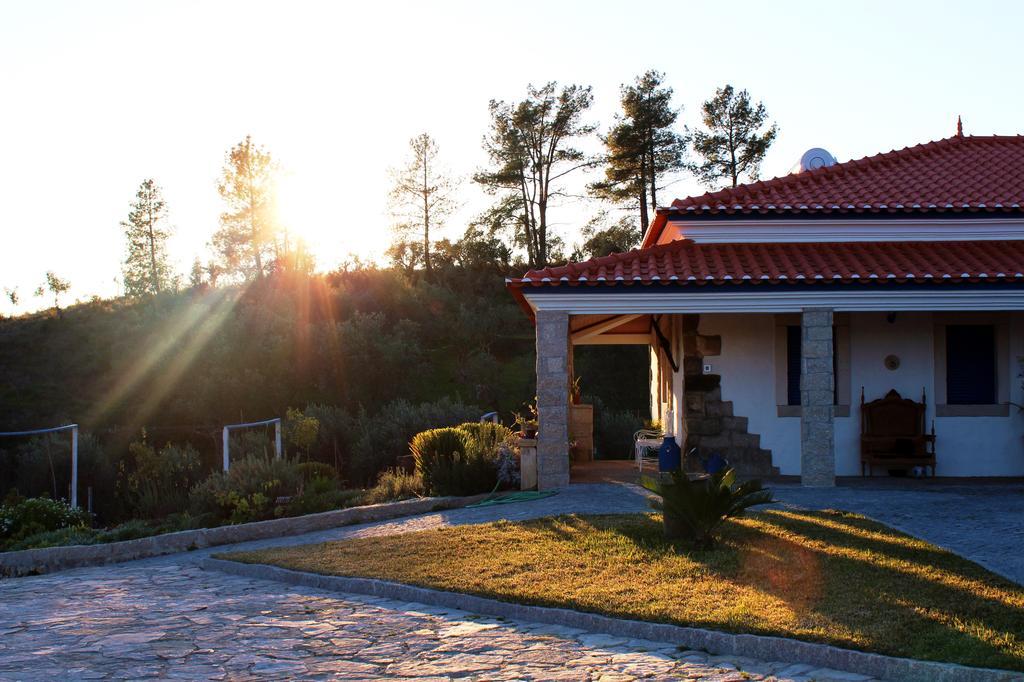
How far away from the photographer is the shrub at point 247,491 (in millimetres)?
13508

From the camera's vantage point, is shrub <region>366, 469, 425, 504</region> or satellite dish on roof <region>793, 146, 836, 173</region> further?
satellite dish on roof <region>793, 146, 836, 173</region>

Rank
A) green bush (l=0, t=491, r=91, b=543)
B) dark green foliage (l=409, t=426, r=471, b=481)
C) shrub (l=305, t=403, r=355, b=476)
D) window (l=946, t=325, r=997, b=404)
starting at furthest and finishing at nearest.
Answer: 1. shrub (l=305, t=403, r=355, b=476)
2. window (l=946, t=325, r=997, b=404)
3. dark green foliage (l=409, t=426, r=471, b=481)
4. green bush (l=0, t=491, r=91, b=543)

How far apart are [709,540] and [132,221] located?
184ft

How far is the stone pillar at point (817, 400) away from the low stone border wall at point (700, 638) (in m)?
7.31

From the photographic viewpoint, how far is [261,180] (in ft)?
150

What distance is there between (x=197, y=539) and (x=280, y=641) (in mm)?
5600

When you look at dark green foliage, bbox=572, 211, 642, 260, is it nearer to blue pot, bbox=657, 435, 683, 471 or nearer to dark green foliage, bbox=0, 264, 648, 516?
dark green foliage, bbox=0, 264, 648, 516

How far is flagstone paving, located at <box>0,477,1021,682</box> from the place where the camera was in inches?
245

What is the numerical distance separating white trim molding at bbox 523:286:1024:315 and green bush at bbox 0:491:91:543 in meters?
→ 7.20

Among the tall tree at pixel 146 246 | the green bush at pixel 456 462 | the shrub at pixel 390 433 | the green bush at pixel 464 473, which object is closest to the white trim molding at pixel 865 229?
the green bush at pixel 456 462

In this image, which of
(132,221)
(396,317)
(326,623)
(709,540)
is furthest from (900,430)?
(132,221)

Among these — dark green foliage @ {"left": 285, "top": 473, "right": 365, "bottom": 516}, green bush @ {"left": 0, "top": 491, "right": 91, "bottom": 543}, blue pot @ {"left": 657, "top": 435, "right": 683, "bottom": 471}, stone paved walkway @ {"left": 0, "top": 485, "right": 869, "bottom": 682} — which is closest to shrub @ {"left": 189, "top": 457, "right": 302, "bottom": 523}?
dark green foliage @ {"left": 285, "top": 473, "right": 365, "bottom": 516}

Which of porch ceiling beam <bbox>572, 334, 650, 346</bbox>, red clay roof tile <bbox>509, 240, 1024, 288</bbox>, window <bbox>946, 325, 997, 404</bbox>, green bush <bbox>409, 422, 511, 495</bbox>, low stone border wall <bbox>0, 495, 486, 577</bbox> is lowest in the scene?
low stone border wall <bbox>0, 495, 486, 577</bbox>

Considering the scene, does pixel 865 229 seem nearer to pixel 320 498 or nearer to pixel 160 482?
pixel 320 498
